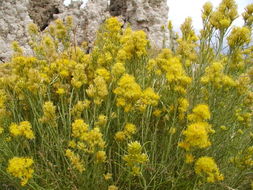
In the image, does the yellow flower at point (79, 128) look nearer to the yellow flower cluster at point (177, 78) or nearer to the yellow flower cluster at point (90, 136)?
the yellow flower cluster at point (90, 136)

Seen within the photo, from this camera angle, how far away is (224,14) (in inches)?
83.1

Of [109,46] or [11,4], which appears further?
[11,4]

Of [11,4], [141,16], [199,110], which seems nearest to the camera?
[199,110]

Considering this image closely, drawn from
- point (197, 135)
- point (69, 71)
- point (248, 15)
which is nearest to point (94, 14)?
point (69, 71)

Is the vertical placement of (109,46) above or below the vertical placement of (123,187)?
above

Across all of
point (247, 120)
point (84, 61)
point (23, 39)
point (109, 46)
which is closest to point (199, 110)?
point (247, 120)

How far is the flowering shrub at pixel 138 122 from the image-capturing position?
5.28 ft

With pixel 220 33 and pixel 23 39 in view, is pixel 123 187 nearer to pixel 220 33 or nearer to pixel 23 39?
pixel 220 33

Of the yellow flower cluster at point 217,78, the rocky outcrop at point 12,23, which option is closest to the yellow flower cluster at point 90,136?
the yellow flower cluster at point 217,78

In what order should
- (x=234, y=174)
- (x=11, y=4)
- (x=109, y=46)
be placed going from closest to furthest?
(x=234, y=174) → (x=109, y=46) → (x=11, y=4)

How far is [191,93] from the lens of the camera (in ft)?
7.27

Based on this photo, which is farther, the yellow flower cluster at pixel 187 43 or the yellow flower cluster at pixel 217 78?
the yellow flower cluster at pixel 187 43

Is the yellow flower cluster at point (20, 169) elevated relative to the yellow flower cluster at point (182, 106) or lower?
lower

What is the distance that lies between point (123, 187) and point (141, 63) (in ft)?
3.30
